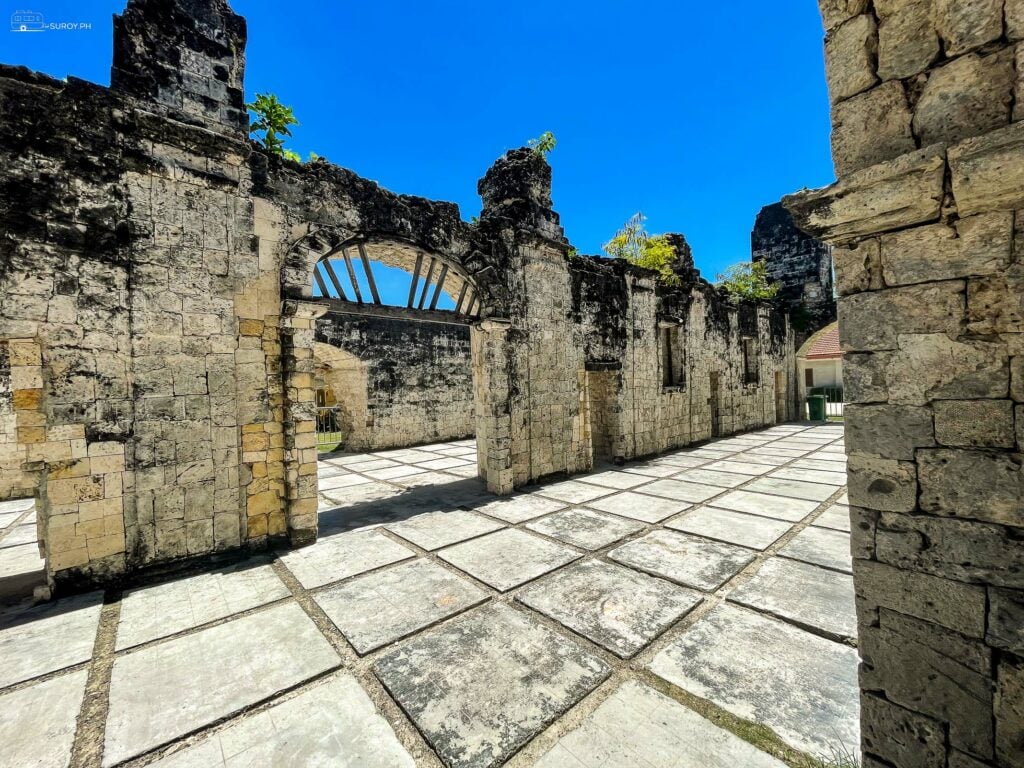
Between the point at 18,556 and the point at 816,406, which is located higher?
the point at 816,406

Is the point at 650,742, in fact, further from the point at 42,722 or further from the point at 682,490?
the point at 682,490

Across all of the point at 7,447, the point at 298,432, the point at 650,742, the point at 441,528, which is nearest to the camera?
the point at 650,742

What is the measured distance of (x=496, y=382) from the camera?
700cm

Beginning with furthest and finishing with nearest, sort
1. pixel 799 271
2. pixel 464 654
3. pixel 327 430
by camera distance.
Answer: pixel 799 271 → pixel 327 430 → pixel 464 654

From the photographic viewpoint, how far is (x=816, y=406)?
15.9 meters

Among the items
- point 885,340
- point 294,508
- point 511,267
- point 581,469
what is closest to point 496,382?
point 511,267

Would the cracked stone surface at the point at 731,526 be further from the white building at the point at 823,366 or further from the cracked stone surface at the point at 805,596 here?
the white building at the point at 823,366

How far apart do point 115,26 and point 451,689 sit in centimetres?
673

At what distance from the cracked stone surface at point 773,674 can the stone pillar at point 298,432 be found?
3990 mm

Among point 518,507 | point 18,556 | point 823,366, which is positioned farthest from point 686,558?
point 823,366

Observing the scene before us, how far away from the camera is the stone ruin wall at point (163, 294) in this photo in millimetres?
3664

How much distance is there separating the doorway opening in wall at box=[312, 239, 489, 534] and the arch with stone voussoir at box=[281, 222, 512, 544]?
72 millimetres

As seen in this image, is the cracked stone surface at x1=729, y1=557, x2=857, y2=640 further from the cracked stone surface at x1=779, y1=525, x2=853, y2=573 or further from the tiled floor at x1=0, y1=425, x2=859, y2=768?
the cracked stone surface at x1=779, y1=525, x2=853, y2=573

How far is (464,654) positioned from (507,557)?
153cm
